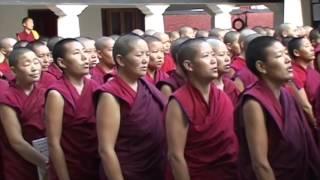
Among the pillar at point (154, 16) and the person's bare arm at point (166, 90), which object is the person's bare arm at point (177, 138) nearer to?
the person's bare arm at point (166, 90)

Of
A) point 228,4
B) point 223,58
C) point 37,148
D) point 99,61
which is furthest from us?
point 228,4

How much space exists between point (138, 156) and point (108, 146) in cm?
25

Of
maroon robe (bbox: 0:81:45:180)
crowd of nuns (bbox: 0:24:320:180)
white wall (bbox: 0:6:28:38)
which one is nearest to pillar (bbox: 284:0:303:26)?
white wall (bbox: 0:6:28:38)

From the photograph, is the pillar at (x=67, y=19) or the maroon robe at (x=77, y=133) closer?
the maroon robe at (x=77, y=133)

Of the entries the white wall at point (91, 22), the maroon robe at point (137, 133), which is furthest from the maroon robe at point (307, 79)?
the white wall at point (91, 22)

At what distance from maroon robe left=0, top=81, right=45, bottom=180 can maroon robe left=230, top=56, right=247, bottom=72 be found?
1.92 meters

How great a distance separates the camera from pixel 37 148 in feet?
16.1

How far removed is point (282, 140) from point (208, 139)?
44 cm

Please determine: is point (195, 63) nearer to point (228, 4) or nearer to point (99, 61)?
point (99, 61)

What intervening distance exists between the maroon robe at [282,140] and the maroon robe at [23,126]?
1.64 meters

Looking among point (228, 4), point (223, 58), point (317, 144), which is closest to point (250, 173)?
point (317, 144)

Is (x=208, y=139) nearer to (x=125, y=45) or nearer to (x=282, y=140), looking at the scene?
(x=282, y=140)

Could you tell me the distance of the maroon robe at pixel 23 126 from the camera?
505 cm

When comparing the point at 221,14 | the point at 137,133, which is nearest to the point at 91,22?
the point at 221,14
